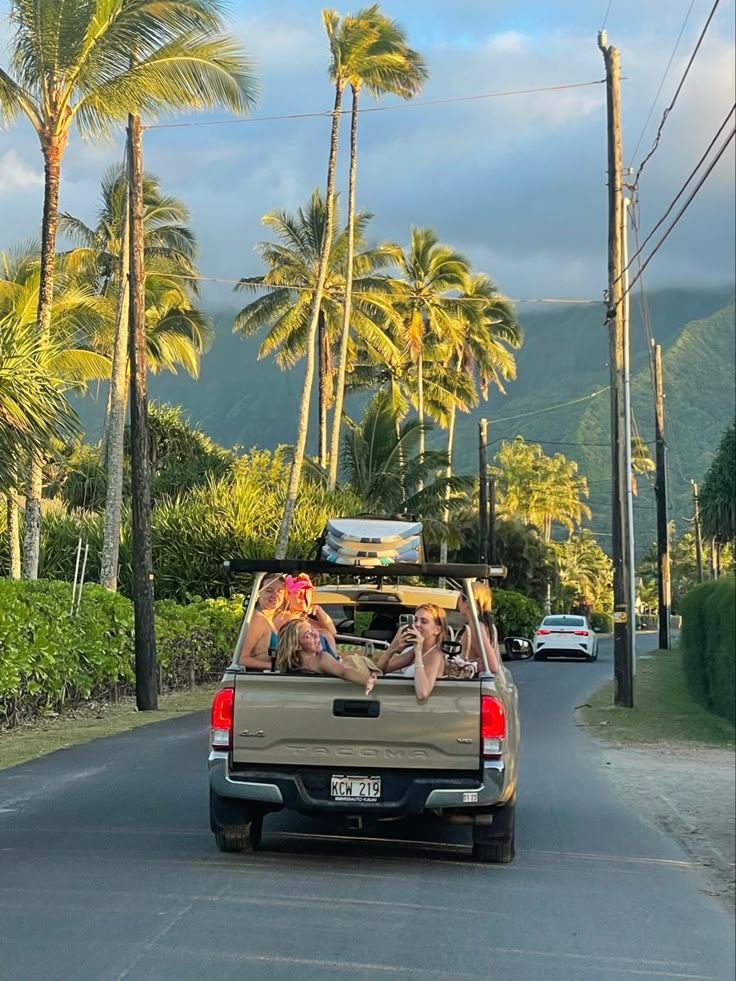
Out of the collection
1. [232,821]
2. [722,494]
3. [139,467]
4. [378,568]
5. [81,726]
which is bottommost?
[81,726]

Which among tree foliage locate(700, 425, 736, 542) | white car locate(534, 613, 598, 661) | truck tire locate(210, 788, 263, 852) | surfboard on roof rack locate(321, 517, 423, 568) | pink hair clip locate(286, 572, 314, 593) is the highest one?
tree foliage locate(700, 425, 736, 542)

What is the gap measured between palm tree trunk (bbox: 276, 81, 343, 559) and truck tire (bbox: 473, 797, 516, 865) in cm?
2617

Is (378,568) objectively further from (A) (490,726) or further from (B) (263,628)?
(A) (490,726)

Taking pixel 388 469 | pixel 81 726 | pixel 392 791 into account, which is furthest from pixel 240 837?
pixel 388 469

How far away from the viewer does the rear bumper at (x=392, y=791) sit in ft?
26.4

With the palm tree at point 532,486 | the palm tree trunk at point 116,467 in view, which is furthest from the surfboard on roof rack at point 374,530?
the palm tree at point 532,486

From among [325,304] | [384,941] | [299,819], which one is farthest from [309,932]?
[325,304]

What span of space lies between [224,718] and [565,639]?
3347 centimetres

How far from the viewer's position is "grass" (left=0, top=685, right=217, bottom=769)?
15.2 m

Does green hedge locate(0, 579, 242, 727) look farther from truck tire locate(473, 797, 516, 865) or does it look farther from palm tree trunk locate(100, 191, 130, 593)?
truck tire locate(473, 797, 516, 865)

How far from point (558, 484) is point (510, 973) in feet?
326

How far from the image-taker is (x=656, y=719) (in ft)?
65.5

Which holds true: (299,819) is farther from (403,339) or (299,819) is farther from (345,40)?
(403,339)

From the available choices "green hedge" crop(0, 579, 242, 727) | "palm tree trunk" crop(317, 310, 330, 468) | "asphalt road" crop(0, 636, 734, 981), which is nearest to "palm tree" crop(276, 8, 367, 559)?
"palm tree trunk" crop(317, 310, 330, 468)
